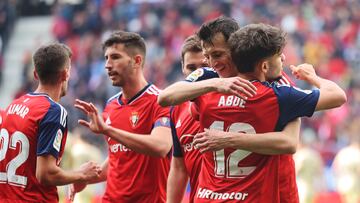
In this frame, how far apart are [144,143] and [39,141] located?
0.93 m

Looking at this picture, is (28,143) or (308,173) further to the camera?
(308,173)

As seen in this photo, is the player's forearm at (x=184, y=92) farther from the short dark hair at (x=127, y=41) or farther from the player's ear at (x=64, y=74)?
the short dark hair at (x=127, y=41)

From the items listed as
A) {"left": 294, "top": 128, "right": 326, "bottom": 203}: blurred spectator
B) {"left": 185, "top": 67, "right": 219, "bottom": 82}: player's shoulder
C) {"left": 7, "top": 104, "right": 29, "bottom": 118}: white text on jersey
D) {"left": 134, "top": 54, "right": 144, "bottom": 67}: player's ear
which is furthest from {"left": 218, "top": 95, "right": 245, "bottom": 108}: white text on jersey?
{"left": 294, "top": 128, "right": 326, "bottom": 203}: blurred spectator

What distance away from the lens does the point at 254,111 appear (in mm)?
6328

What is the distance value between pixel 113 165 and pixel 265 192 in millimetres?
2231

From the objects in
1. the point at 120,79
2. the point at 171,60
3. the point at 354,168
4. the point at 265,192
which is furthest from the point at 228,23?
the point at 171,60

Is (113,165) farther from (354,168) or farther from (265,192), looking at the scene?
(354,168)

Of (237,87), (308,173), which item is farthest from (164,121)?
(308,173)

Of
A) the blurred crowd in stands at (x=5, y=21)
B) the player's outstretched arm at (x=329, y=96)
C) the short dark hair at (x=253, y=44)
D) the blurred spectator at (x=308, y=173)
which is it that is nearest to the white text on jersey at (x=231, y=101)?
the short dark hair at (x=253, y=44)

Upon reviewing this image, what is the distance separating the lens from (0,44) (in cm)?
2497

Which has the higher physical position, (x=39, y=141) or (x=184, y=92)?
(x=184, y=92)

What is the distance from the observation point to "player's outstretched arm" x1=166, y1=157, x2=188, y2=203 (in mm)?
7586

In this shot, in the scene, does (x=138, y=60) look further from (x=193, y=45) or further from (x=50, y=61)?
(x=50, y=61)

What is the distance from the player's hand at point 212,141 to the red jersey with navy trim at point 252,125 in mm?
134
